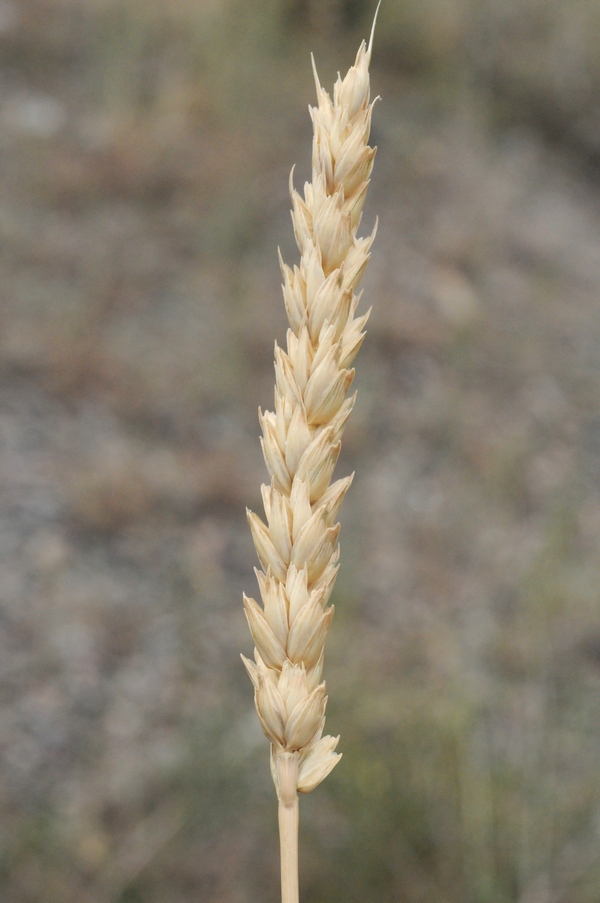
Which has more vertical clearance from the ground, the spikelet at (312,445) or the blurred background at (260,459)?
the blurred background at (260,459)

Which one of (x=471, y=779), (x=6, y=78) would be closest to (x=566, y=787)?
(x=471, y=779)

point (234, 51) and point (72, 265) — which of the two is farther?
point (234, 51)

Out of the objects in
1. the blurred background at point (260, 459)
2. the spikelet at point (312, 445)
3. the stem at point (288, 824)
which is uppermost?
the blurred background at point (260, 459)

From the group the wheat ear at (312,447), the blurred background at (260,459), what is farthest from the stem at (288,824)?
the blurred background at (260,459)

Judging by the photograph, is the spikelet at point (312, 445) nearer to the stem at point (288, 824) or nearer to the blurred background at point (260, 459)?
the stem at point (288, 824)

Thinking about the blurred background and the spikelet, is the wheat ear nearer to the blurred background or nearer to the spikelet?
the spikelet

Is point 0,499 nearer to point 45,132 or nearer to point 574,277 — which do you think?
point 45,132

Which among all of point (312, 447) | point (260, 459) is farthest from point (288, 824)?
point (260, 459)

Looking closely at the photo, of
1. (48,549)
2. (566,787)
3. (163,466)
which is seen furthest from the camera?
(163,466)

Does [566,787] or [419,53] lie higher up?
[419,53]

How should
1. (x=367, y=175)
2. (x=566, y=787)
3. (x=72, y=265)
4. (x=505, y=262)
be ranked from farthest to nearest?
1. (x=505, y=262)
2. (x=72, y=265)
3. (x=566, y=787)
4. (x=367, y=175)
